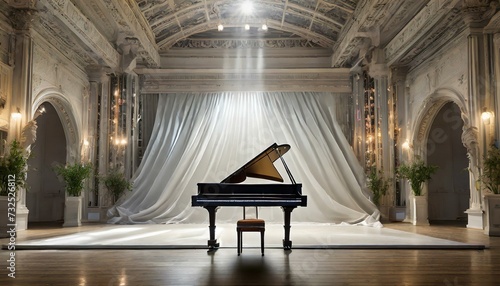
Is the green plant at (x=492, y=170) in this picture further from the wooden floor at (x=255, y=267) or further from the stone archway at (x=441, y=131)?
the wooden floor at (x=255, y=267)

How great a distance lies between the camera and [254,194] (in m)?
6.74

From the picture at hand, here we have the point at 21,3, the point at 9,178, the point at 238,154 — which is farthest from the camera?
the point at 238,154

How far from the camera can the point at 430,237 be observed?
7965 mm

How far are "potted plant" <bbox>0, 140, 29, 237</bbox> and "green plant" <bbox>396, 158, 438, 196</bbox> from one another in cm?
798

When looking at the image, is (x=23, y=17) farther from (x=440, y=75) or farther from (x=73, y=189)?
(x=440, y=75)

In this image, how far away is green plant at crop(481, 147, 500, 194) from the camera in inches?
335

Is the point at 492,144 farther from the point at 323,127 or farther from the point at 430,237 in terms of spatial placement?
the point at 323,127

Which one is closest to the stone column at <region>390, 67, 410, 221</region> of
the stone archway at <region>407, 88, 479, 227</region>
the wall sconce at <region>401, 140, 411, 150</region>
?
the wall sconce at <region>401, 140, 411, 150</region>

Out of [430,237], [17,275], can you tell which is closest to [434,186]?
[430,237]

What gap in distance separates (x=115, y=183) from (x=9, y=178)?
435 centimetres

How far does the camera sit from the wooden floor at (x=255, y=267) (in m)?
4.29

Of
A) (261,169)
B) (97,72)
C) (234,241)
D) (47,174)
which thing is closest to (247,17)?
(97,72)

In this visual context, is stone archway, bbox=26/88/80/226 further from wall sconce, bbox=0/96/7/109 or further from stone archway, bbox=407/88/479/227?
stone archway, bbox=407/88/479/227

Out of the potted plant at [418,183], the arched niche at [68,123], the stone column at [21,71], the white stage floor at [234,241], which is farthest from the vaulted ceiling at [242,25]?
the white stage floor at [234,241]
